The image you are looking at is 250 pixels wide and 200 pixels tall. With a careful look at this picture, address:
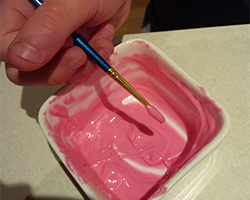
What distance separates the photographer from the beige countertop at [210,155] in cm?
48

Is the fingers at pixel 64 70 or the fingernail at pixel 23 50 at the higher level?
the fingernail at pixel 23 50

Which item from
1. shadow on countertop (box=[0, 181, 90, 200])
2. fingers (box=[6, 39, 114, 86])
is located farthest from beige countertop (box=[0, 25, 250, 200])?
fingers (box=[6, 39, 114, 86])

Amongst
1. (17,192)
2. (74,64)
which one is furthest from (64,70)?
(17,192)

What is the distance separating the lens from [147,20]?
1.06 meters

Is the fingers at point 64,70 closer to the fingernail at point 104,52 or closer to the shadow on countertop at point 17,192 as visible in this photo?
the fingernail at point 104,52

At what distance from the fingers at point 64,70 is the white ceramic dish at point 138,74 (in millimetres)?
30

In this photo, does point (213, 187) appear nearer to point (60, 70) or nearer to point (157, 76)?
point (157, 76)

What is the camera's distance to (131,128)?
1.83 feet

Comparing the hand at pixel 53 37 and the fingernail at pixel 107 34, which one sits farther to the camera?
the fingernail at pixel 107 34

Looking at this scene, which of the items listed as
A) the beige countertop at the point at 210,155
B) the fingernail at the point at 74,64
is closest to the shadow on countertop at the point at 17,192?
the beige countertop at the point at 210,155

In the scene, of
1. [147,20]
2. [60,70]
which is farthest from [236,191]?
[147,20]

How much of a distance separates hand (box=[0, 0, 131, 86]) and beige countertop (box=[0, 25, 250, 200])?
15 centimetres

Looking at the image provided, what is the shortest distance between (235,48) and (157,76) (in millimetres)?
241

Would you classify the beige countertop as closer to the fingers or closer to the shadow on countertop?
the shadow on countertop
